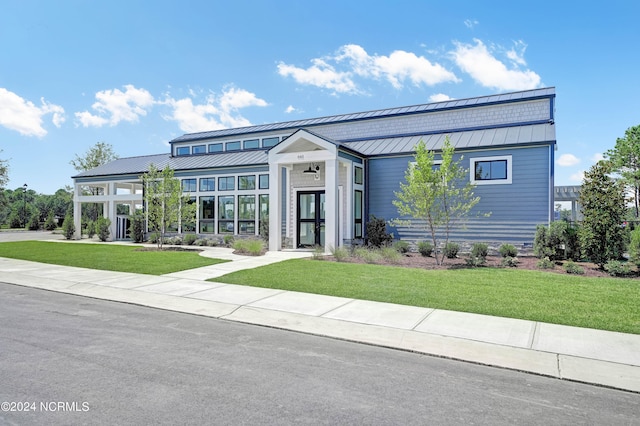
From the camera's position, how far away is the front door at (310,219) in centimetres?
1905

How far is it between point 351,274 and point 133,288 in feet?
18.5

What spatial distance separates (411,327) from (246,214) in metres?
16.7

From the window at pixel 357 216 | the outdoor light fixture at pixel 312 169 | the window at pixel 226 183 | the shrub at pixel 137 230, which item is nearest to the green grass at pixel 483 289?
the window at pixel 357 216

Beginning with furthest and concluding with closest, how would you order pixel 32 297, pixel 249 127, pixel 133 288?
pixel 249 127 → pixel 133 288 → pixel 32 297

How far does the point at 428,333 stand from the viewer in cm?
606

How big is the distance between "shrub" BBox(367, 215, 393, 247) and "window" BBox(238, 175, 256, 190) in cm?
729

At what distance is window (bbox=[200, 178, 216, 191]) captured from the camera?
2339cm

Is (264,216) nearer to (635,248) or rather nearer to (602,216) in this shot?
(602,216)

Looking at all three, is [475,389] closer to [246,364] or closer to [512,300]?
[246,364]

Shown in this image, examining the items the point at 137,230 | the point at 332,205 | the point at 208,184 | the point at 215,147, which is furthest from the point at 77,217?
the point at 332,205

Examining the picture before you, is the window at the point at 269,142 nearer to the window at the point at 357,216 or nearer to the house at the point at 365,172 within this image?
the house at the point at 365,172

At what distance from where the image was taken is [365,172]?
19.4 meters

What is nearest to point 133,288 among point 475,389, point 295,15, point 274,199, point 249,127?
point 475,389

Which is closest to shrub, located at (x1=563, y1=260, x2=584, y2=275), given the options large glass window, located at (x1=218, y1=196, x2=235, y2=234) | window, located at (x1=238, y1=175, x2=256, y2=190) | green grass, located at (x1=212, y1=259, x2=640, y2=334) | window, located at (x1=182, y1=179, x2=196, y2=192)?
green grass, located at (x1=212, y1=259, x2=640, y2=334)
